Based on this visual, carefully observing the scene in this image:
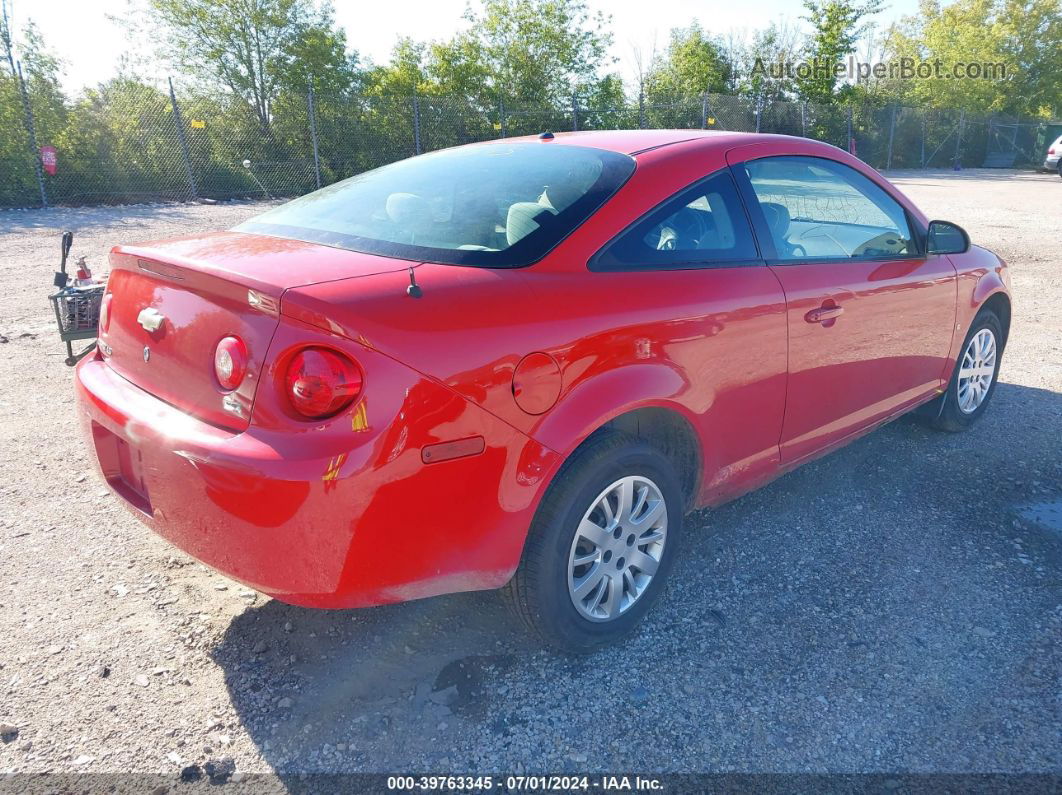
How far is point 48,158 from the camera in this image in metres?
14.7

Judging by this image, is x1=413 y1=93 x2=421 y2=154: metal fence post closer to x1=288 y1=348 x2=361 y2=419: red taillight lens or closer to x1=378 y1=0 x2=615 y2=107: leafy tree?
x1=378 y1=0 x2=615 y2=107: leafy tree

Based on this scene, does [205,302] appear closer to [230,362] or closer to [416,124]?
[230,362]

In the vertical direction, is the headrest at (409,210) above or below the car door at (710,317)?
above

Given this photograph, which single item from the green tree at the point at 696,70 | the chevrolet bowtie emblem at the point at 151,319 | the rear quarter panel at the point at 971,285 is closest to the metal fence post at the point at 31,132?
the chevrolet bowtie emblem at the point at 151,319

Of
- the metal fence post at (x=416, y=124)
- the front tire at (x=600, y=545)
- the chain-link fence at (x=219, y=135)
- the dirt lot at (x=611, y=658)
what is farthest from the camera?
the metal fence post at (x=416, y=124)

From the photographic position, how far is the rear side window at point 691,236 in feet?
8.41

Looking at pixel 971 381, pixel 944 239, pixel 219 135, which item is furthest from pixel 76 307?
pixel 219 135

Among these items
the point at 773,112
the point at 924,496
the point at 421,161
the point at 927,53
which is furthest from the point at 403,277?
the point at 927,53

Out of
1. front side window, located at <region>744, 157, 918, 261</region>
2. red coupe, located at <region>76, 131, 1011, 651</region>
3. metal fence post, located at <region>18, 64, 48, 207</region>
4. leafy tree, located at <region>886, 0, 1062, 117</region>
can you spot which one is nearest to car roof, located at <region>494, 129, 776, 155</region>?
red coupe, located at <region>76, 131, 1011, 651</region>

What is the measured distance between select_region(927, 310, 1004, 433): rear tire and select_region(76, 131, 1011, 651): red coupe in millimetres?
1128

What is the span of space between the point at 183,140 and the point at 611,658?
56.1ft

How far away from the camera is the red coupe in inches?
78.7

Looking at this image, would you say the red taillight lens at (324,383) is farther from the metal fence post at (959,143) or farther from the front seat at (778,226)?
the metal fence post at (959,143)

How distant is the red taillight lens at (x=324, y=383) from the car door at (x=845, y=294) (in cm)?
175
